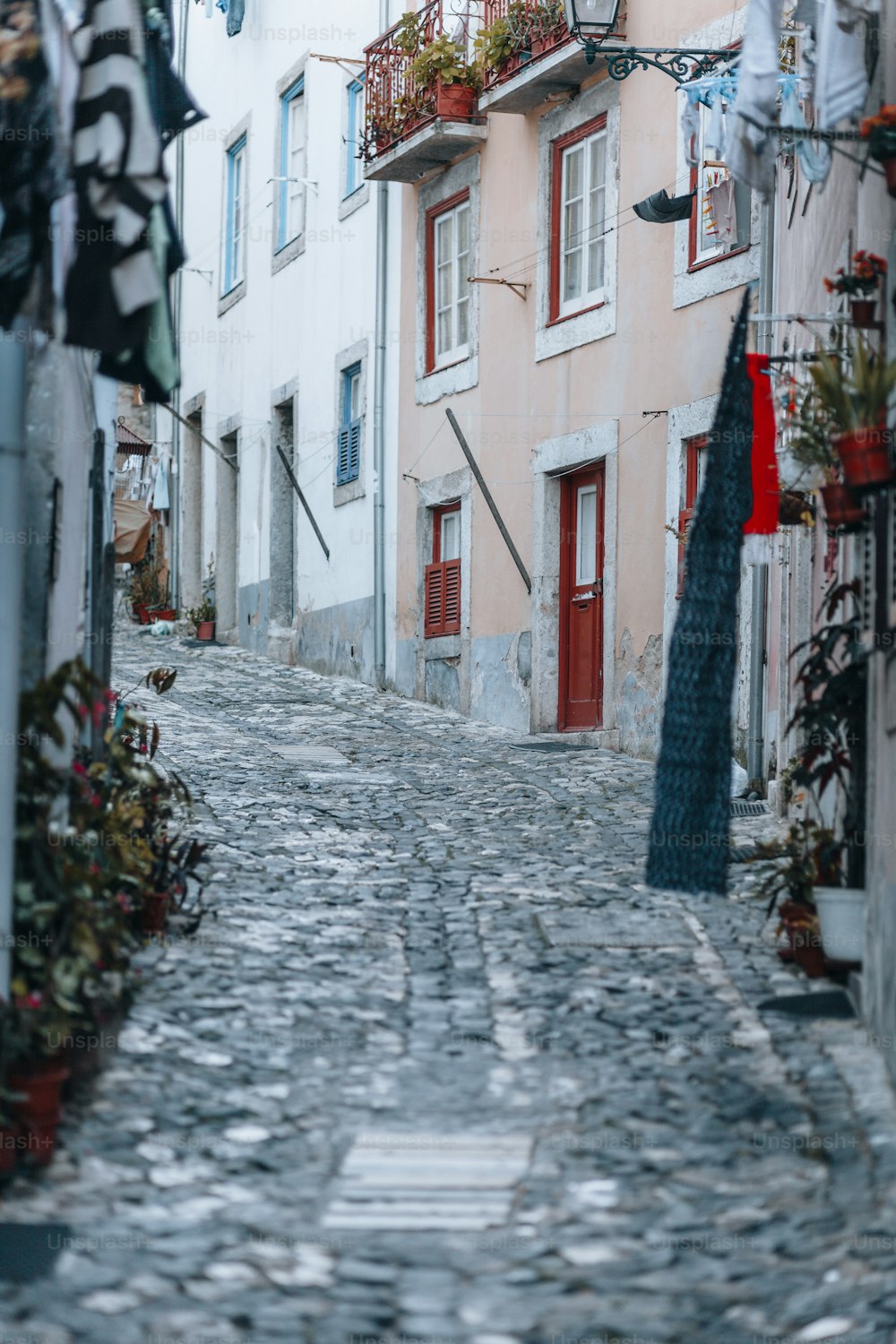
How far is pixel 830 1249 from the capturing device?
16.4 ft

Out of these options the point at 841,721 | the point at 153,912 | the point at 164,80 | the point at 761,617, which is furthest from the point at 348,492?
the point at 841,721

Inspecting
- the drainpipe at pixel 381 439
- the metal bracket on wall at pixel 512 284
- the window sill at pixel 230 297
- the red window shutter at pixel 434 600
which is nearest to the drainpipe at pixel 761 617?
the metal bracket on wall at pixel 512 284

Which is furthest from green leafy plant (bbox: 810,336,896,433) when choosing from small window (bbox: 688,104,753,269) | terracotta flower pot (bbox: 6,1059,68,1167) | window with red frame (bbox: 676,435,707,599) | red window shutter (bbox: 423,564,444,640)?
red window shutter (bbox: 423,564,444,640)

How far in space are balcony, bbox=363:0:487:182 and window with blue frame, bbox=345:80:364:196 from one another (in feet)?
5.01

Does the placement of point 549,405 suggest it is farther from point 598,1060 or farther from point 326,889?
point 598,1060

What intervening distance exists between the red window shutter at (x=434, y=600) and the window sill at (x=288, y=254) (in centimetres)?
535

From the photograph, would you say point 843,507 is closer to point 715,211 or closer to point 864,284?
point 864,284

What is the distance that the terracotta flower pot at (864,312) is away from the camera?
7.06 m

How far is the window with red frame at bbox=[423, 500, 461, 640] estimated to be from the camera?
17.0m

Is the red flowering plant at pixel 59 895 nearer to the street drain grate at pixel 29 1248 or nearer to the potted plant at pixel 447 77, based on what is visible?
the street drain grate at pixel 29 1248

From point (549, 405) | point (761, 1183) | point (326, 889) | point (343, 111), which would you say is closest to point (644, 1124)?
point (761, 1183)

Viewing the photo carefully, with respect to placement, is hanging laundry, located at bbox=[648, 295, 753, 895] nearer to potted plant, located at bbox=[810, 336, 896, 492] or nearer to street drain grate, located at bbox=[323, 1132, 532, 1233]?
potted plant, located at bbox=[810, 336, 896, 492]

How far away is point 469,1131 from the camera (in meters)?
5.92

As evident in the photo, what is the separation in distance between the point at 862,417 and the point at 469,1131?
2697mm
